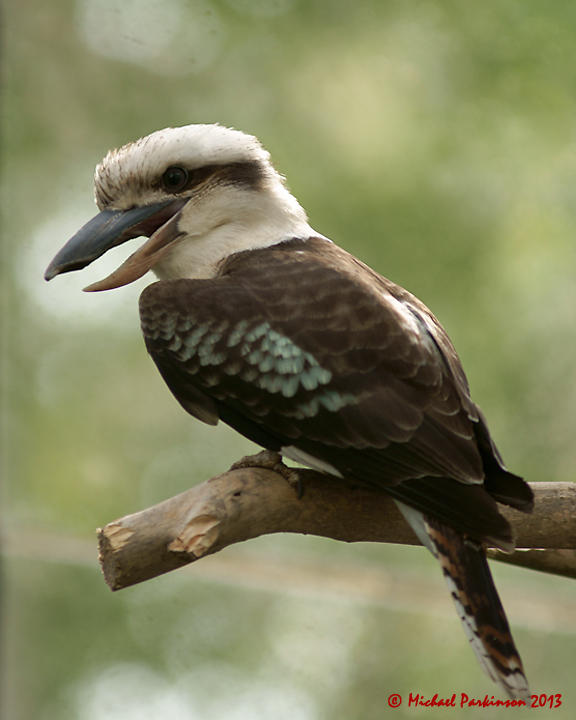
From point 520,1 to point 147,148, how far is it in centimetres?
180

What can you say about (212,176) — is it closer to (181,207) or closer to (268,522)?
(181,207)

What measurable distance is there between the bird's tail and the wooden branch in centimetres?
15

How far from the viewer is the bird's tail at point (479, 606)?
4.62 ft

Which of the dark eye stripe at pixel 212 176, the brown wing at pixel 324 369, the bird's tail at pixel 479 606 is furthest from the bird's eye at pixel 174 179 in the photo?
the bird's tail at pixel 479 606

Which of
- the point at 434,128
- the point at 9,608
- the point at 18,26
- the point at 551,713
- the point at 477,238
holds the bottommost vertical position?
the point at 551,713

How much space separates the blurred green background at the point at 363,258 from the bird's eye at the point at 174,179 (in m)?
1.23

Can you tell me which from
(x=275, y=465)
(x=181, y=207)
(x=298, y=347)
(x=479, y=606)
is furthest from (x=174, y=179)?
(x=479, y=606)

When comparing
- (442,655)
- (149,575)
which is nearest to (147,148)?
(149,575)

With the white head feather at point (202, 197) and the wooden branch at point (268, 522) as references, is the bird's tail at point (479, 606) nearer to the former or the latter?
the wooden branch at point (268, 522)

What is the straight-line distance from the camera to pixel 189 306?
5.23 ft

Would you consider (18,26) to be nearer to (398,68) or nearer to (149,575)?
(398,68)

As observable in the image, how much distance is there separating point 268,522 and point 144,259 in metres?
0.50

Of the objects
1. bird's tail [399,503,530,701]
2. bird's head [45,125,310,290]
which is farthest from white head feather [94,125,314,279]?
bird's tail [399,503,530,701]

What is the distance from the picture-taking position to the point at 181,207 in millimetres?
1753
